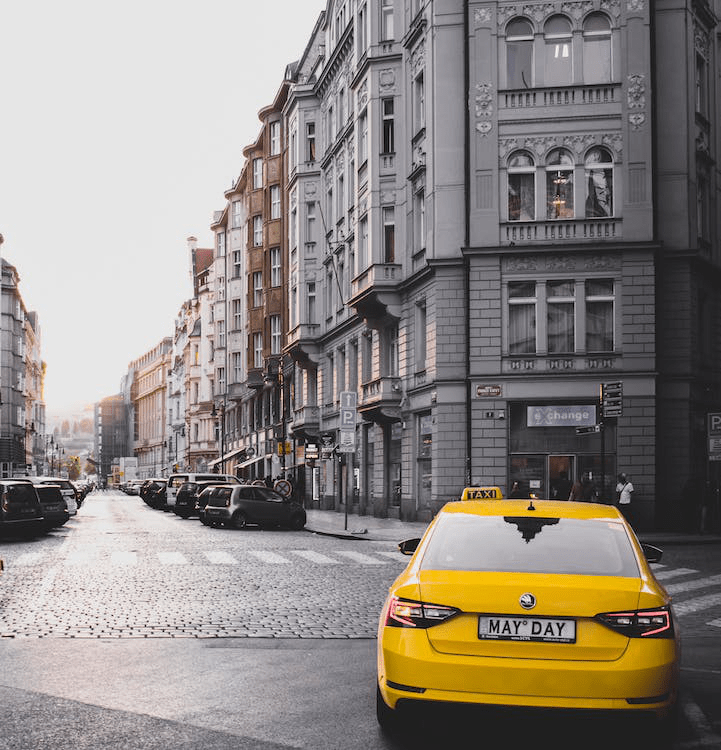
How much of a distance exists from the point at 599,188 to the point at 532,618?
28136mm

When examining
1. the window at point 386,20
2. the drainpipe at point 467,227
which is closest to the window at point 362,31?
the window at point 386,20

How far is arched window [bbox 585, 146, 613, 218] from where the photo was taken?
33094 millimetres

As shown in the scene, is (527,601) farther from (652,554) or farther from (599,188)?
(599,188)

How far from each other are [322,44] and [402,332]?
21.1m

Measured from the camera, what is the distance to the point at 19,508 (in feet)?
93.5

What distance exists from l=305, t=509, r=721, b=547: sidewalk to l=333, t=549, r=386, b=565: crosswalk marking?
3.67 m

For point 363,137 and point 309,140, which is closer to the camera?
point 363,137

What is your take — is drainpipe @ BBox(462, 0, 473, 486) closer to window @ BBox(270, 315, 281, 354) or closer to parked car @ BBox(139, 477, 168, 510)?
parked car @ BBox(139, 477, 168, 510)

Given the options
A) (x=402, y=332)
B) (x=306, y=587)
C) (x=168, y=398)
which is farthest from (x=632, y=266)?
(x=168, y=398)

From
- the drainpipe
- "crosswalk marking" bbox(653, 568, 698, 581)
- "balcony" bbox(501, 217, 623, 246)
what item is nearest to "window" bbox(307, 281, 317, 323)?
the drainpipe

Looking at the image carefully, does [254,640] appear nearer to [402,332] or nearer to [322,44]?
[402,332]

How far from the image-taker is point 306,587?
Result: 1648 cm

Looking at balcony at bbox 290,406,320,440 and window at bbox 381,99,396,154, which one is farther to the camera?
balcony at bbox 290,406,320,440

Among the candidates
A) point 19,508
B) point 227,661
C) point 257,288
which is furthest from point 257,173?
point 227,661
